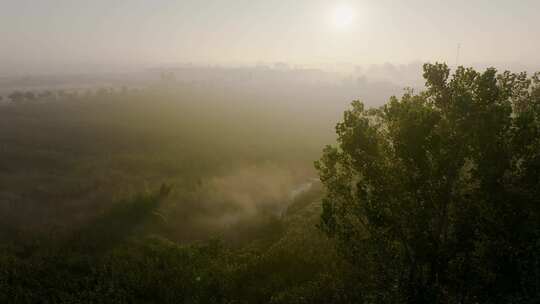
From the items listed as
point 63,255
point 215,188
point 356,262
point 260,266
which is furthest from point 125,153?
point 356,262

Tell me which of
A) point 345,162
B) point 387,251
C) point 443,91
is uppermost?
point 443,91

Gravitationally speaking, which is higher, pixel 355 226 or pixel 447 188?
pixel 447 188

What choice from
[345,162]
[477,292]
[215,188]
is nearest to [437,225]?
[477,292]

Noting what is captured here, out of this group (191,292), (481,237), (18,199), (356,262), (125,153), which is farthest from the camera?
(125,153)

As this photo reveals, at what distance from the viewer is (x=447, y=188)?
27000mm

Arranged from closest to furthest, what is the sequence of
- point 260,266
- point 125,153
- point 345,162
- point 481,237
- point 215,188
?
point 481,237 → point 345,162 → point 260,266 → point 215,188 → point 125,153

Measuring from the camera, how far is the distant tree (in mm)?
25391

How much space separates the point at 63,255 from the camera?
53594 mm

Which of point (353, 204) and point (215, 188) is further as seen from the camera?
point (215, 188)

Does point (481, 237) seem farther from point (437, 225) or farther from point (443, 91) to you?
point (443, 91)

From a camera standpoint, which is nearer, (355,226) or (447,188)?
(447,188)

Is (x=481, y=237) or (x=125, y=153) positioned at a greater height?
(x=481, y=237)

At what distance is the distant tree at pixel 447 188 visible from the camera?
2539 centimetres

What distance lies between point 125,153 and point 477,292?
13909 centimetres
